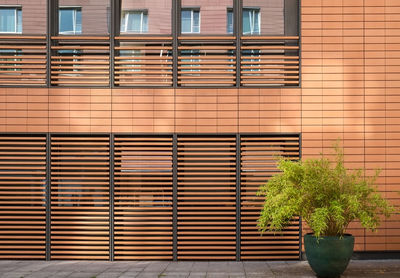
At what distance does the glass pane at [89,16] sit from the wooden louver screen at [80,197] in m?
2.65

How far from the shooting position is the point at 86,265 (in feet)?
33.0

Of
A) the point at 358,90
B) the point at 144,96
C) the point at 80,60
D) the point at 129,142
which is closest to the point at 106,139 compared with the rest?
the point at 129,142

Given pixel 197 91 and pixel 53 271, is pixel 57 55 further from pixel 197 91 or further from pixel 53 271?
pixel 53 271

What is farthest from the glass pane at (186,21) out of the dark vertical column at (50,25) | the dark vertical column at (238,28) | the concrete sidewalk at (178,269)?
the concrete sidewalk at (178,269)

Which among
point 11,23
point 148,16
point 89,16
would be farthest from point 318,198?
point 11,23

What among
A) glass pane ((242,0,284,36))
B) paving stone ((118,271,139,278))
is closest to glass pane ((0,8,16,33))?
glass pane ((242,0,284,36))

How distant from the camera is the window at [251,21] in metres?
11.1

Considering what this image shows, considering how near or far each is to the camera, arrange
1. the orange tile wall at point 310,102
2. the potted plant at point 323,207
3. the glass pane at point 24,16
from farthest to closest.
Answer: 1. the glass pane at point 24,16
2. the orange tile wall at point 310,102
3. the potted plant at point 323,207

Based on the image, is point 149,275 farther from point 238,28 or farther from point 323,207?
point 238,28

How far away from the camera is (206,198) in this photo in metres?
10.6

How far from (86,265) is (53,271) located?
833mm

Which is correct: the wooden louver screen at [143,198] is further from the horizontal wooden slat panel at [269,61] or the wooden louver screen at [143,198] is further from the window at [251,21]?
the window at [251,21]

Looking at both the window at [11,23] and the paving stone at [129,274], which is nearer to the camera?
the paving stone at [129,274]

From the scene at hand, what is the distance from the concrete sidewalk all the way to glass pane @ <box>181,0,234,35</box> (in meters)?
5.57
